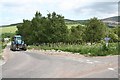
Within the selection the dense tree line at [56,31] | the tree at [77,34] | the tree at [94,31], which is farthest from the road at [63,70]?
the tree at [77,34]

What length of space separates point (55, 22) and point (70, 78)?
3166 inches

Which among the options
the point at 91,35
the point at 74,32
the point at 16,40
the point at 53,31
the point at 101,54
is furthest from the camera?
the point at 74,32

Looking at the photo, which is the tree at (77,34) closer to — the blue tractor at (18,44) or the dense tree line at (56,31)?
the dense tree line at (56,31)

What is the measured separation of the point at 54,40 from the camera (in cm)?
9506

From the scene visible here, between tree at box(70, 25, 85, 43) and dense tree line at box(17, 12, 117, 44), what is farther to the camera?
tree at box(70, 25, 85, 43)

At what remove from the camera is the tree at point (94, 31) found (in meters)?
102

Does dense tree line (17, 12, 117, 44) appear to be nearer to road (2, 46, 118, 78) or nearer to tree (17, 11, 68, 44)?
tree (17, 11, 68, 44)

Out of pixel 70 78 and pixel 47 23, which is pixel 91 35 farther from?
pixel 70 78

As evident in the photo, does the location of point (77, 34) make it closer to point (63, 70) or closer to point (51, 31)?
point (51, 31)

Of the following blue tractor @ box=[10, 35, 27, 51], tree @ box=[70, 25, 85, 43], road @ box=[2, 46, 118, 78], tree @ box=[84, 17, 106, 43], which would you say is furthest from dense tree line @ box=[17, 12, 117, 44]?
road @ box=[2, 46, 118, 78]

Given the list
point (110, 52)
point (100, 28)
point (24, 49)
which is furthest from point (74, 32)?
point (110, 52)

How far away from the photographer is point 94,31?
339ft

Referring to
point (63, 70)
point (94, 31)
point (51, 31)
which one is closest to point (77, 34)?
point (94, 31)

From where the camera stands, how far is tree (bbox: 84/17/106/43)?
102 m
